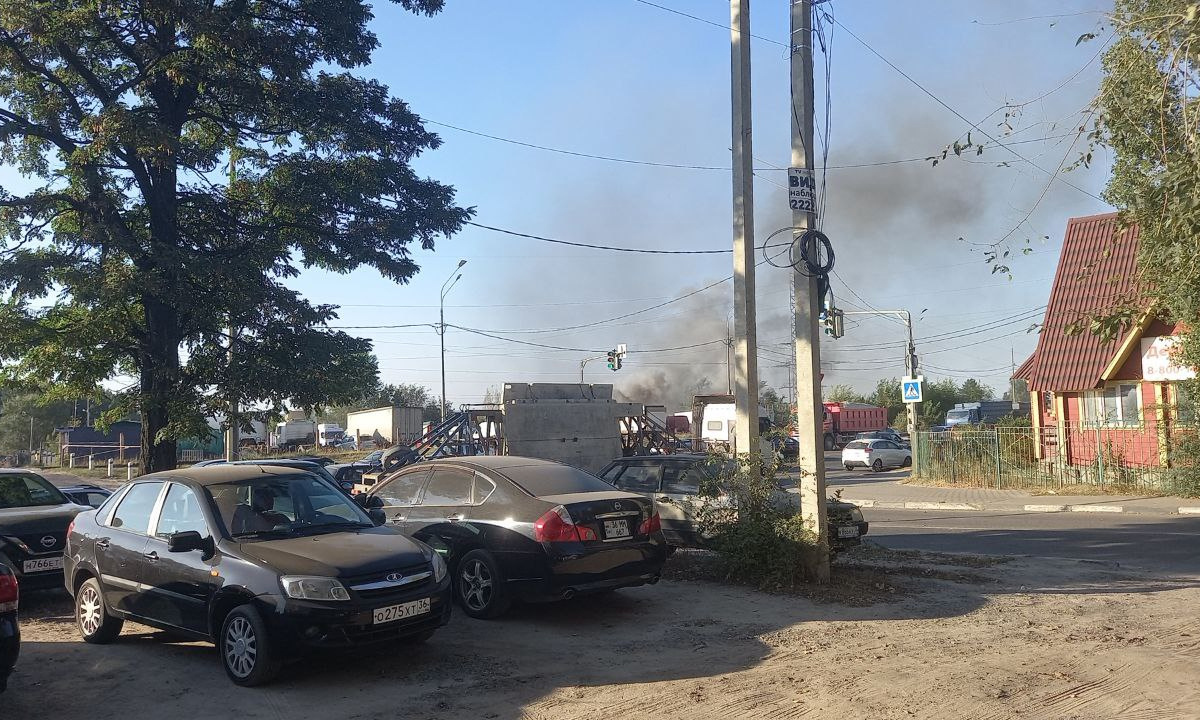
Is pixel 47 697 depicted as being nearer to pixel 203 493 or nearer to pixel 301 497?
pixel 203 493

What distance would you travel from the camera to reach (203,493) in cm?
720

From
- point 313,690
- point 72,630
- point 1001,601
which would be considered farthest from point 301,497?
point 1001,601

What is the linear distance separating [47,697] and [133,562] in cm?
134

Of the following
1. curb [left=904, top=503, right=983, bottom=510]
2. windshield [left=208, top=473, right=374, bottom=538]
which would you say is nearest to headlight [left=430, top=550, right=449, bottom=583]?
windshield [left=208, top=473, right=374, bottom=538]

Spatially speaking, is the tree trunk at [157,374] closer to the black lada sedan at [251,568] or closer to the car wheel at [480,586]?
the black lada sedan at [251,568]

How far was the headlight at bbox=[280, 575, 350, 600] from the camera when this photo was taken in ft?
20.1

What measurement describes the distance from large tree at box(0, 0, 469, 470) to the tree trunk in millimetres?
31

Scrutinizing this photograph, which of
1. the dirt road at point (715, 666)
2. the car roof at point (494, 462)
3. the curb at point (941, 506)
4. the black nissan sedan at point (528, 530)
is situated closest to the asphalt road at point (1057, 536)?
the curb at point (941, 506)

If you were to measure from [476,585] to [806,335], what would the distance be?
455cm

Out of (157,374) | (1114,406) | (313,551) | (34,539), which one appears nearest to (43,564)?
(34,539)

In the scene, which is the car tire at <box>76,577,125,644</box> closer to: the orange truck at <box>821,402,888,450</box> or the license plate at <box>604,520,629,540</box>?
the license plate at <box>604,520,629,540</box>

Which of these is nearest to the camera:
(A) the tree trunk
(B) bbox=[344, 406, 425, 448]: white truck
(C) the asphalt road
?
(C) the asphalt road

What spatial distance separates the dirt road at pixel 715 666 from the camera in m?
5.60

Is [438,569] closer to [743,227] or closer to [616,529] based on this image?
[616,529]
